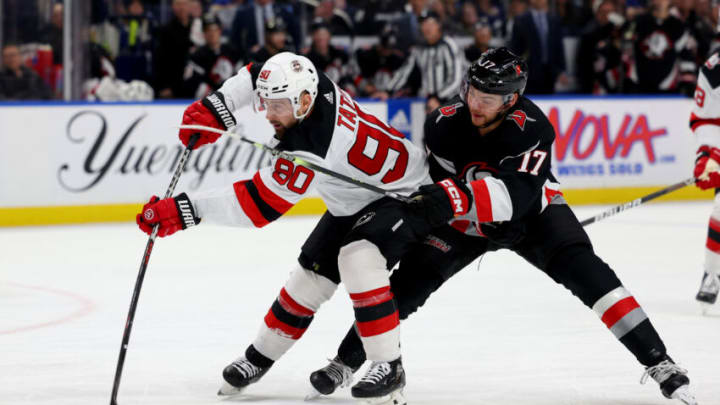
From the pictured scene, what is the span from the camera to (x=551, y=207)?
12.1ft

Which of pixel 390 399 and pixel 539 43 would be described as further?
pixel 539 43

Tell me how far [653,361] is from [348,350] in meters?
0.99

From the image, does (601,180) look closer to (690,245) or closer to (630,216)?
(630,216)

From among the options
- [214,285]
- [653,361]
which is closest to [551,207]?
[653,361]

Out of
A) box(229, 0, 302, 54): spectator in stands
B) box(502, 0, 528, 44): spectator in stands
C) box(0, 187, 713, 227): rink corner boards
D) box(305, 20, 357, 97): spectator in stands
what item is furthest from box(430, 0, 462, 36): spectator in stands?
box(0, 187, 713, 227): rink corner boards

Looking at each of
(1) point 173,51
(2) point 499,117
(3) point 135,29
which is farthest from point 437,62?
(2) point 499,117

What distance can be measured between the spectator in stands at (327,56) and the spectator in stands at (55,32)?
6.89 feet

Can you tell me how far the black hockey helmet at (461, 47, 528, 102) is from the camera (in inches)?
138

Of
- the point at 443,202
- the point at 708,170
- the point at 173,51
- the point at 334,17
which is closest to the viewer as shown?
the point at 443,202

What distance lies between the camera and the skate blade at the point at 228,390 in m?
3.72

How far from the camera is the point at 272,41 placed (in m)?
9.20

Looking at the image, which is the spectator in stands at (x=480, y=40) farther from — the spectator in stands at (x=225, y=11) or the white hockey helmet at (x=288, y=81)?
the white hockey helmet at (x=288, y=81)

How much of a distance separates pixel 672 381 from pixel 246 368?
4.51 feet

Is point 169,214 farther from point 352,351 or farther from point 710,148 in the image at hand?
point 710,148
